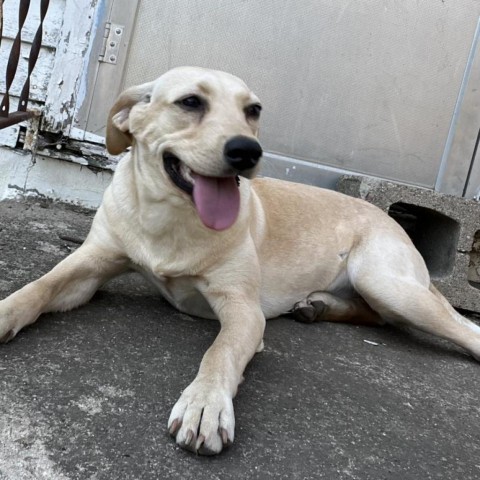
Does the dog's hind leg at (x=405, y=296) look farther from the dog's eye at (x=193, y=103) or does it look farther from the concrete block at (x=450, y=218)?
the dog's eye at (x=193, y=103)

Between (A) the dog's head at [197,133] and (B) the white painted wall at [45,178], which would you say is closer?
(A) the dog's head at [197,133]

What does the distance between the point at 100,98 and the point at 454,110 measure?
262 cm

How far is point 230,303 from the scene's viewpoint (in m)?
2.32

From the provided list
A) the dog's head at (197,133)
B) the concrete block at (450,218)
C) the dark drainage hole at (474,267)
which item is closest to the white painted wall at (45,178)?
the dog's head at (197,133)

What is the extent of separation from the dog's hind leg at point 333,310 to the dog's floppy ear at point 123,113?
1236 mm

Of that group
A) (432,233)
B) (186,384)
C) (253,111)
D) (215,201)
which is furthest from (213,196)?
(432,233)

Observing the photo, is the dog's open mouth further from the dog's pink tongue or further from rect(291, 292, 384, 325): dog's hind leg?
rect(291, 292, 384, 325): dog's hind leg

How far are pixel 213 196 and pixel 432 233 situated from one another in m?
2.76

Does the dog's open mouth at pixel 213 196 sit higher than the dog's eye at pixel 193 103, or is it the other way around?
the dog's eye at pixel 193 103

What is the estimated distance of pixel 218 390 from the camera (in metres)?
1.68

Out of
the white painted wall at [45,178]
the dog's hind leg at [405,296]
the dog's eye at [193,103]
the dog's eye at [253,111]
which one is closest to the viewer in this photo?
the dog's eye at [193,103]

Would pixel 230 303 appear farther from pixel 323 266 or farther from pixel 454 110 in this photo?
pixel 454 110

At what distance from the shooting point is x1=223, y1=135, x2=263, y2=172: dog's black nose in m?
1.96

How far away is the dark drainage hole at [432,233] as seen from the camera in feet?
13.1
